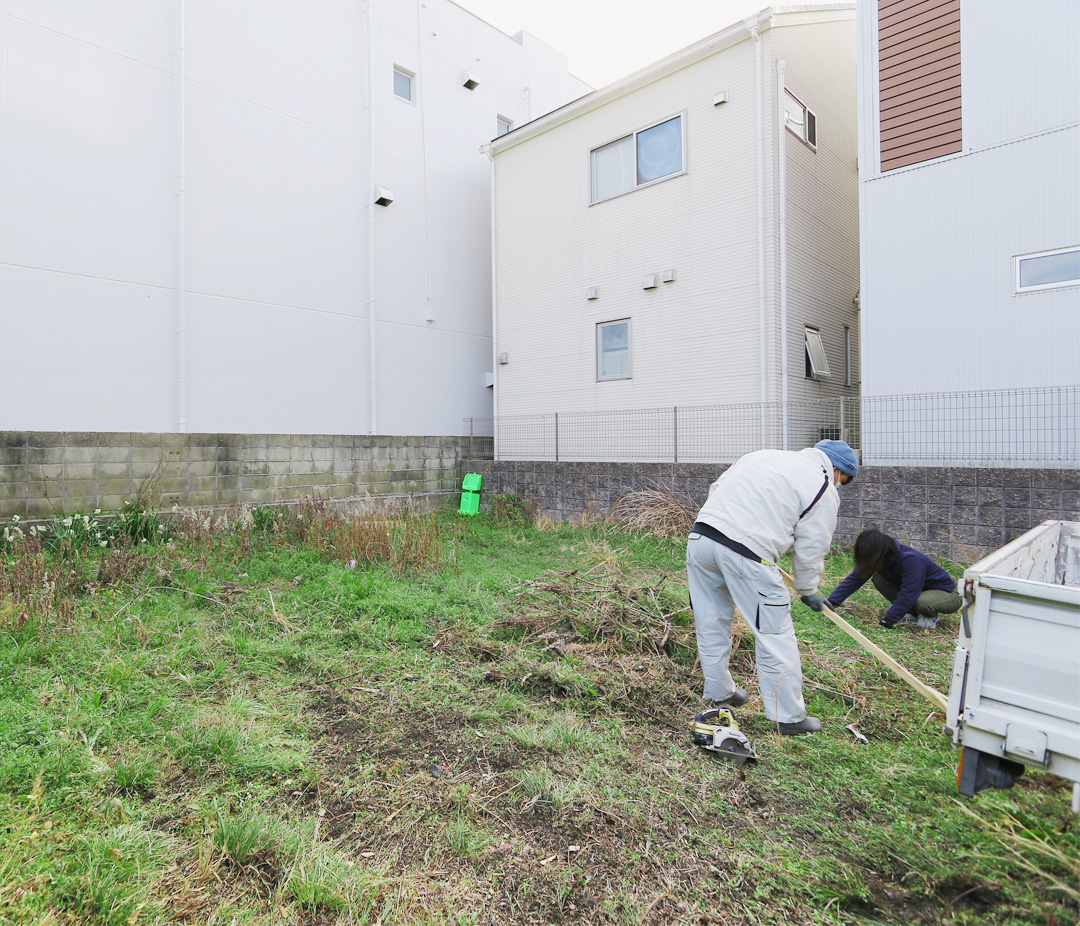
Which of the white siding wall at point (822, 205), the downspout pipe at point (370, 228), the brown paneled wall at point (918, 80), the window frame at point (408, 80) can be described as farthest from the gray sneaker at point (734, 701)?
the window frame at point (408, 80)

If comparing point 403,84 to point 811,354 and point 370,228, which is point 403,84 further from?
point 811,354

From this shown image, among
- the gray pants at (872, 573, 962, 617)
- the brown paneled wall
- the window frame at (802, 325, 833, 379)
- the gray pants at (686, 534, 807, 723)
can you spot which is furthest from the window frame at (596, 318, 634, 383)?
the gray pants at (686, 534, 807, 723)

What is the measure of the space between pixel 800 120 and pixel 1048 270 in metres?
4.22

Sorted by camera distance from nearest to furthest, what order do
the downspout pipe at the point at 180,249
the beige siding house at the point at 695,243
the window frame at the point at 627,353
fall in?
the downspout pipe at the point at 180,249, the beige siding house at the point at 695,243, the window frame at the point at 627,353

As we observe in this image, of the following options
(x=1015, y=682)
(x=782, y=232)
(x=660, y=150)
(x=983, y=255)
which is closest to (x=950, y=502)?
(x=983, y=255)

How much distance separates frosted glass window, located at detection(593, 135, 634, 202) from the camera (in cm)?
992

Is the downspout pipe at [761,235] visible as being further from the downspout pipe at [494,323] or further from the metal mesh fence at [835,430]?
the downspout pipe at [494,323]

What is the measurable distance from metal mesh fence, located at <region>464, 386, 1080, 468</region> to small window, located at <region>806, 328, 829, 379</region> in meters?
0.44

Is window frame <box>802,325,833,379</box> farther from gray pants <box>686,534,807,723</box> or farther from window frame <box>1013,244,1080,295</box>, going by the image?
gray pants <box>686,534,807,723</box>

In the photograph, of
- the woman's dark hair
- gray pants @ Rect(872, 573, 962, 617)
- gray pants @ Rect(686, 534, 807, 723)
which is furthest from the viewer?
gray pants @ Rect(872, 573, 962, 617)

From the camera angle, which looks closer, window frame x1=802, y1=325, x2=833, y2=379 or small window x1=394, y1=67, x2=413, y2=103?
window frame x1=802, y1=325, x2=833, y2=379

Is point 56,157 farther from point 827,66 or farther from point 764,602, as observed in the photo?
point 827,66

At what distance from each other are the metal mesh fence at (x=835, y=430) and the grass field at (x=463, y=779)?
3389 mm

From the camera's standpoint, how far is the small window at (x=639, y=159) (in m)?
9.39
